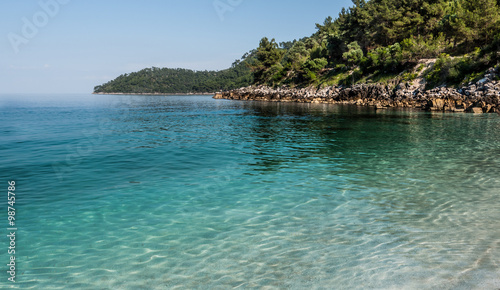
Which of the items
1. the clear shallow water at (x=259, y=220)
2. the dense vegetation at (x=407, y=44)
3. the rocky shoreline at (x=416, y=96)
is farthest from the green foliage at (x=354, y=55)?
the clear shallow water at (x=259, y=220)

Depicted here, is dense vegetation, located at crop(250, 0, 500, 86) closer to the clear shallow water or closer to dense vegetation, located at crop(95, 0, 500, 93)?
dense vegetation, located at crop(95, 0, 500, 93)

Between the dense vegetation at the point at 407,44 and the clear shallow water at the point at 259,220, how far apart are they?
51.0 meters

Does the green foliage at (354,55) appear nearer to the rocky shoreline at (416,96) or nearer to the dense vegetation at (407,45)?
the dense vegetation at (407,45)

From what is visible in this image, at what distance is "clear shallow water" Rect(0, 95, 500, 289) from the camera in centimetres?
673

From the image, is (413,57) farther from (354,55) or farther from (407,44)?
(354,55)

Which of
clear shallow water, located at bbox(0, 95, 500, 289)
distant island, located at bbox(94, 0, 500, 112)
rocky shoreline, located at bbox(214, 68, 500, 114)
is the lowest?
clear shallow water, located at bbox(0, 95, 500, 289)

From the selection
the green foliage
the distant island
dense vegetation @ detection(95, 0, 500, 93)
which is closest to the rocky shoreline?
the distant island

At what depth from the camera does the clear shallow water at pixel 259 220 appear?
6.73m

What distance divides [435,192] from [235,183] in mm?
8041

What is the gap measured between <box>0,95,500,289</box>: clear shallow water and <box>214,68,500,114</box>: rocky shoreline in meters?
36.0

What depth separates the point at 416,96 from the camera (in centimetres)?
6444

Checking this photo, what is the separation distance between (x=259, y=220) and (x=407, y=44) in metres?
A: 79.4

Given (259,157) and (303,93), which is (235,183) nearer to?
(259,157)

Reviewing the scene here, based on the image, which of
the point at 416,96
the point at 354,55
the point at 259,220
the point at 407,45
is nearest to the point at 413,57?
the point at 407,45
